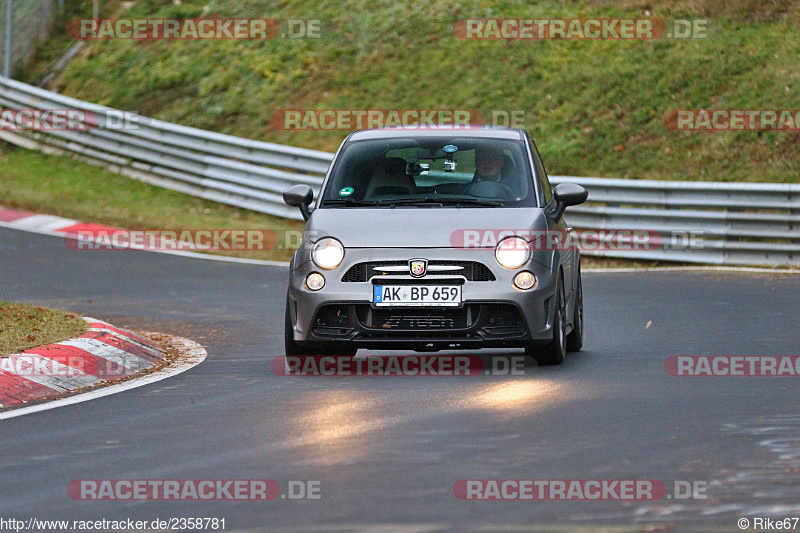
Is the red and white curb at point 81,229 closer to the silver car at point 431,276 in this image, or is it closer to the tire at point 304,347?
the silver car at point 431,276

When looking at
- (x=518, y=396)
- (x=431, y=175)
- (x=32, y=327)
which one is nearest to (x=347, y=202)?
(x=431, y=175)

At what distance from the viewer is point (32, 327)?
40.4ft

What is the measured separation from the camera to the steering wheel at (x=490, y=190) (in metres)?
11.3

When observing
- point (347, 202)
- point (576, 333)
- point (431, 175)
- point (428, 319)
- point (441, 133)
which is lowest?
point (576, 333)

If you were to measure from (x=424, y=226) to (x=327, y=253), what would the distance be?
65 cm

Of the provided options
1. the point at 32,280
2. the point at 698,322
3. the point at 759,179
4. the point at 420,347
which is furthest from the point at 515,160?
the point at 759,179

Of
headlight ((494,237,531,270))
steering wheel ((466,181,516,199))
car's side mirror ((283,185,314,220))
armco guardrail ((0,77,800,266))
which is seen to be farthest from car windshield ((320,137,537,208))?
armco guardrail ((0,77,800,266))

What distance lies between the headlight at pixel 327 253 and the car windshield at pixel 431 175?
2.12ft

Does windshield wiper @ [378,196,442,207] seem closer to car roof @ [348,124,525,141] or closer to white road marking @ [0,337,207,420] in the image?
car roof @ [348,124,525,141]

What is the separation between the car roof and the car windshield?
0.09 meters

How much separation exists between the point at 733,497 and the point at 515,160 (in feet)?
18.1

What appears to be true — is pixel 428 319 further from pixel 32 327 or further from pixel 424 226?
pixel 32 327

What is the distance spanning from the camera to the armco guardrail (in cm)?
1997

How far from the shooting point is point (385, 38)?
31.5 metres
